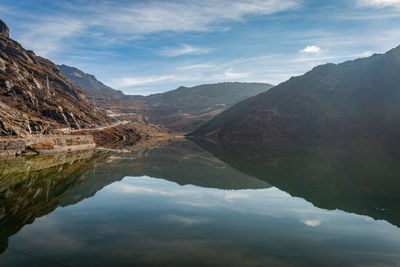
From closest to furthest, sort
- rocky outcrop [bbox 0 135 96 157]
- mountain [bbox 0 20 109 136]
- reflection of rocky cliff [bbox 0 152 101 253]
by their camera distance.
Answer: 1. reflection of rocky cliff [bbox 0 152 101 253]
2. rocky outcrop [bbox 0 135 96 157]
3. mountain [bbox 0 20 109 136]

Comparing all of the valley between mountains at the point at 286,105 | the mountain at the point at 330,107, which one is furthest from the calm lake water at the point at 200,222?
the mountain at the point at 330,107

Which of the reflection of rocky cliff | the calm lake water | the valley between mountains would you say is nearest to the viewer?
the calm lake water

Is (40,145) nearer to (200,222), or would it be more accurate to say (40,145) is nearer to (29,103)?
(200,222)

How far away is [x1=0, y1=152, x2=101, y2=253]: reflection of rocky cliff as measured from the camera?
19.4m

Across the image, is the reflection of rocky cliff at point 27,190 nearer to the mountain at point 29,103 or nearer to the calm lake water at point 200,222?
the calm lake water at point 200,222

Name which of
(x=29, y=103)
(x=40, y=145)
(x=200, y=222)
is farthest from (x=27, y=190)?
(x=29, y=103)

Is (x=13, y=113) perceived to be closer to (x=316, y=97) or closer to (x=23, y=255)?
(x=23, y=255)

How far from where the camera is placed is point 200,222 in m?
19.8

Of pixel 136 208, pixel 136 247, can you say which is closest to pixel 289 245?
pixel 136 247

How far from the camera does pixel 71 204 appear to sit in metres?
25.6

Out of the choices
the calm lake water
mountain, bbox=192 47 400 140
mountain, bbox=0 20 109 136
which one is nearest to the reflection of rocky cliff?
the calm lake water

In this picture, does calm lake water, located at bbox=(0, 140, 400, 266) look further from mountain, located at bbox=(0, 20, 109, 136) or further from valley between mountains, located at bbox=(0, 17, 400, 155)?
valley between mountains, located at bbox=(0, 17, 400, 155)

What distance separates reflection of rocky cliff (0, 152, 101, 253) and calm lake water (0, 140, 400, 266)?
9cm

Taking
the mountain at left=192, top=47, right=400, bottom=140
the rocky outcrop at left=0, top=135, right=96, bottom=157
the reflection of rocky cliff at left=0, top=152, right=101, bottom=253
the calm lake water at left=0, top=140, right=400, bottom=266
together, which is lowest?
the calm lake water at left=0, top=140, right=400, bottom=266
